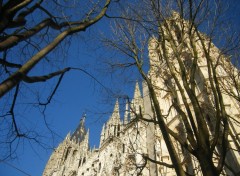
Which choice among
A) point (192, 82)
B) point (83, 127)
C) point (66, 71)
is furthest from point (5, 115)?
point (83, 127)

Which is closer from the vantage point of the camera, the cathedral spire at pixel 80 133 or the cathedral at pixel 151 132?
the cathedral at pixel 151 132

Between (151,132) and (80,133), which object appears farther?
(80,133)

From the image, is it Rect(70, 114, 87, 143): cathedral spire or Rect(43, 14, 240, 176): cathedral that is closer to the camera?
Rect(43, 14, 240, 176): cathedral

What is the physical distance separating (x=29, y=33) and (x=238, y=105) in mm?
9638

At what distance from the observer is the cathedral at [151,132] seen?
25.4 feet

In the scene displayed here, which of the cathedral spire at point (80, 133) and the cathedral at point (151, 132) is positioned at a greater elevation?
the cathedral spire at point (80, 133)

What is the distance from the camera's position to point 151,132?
14.3m

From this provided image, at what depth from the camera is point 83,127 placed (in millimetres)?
62375

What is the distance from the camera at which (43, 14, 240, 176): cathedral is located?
7.75 meters

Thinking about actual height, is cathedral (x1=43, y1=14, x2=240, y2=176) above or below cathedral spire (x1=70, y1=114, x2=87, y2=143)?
below

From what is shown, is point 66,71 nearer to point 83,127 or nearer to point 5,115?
point 5,115

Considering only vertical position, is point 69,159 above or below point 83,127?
below

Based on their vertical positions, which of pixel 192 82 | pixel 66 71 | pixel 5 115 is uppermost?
pixel 192 82

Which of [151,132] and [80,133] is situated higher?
[80,133]
